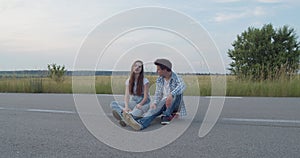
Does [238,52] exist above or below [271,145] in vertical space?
above

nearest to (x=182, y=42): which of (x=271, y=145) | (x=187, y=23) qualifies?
(x=187, y=23)

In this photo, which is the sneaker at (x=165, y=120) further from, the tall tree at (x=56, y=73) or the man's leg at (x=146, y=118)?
the tall tree at (x=56, y=73)

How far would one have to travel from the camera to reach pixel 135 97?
5.45 meters

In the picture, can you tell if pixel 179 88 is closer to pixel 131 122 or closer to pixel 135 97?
pixel 135 97

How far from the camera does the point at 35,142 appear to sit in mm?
4113

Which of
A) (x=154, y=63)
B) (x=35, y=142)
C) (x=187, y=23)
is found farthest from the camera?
(x=154, y=63)

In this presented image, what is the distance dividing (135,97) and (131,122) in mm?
738

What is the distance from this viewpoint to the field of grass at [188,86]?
16.1 ft

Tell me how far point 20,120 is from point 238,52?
106 feet

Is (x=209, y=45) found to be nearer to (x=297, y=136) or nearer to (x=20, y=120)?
(x=297, y=136)

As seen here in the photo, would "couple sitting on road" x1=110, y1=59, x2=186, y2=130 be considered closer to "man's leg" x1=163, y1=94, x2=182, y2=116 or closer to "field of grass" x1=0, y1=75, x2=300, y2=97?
"man's leg" x1=163, y1=94, x2=182, y2=116

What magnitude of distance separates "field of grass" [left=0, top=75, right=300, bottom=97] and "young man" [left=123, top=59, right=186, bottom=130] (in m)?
0.17

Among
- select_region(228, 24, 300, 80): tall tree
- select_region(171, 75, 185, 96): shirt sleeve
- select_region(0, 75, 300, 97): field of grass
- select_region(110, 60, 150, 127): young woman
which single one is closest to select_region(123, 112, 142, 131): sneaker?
select_region(110, 60, 150, 127): young woman

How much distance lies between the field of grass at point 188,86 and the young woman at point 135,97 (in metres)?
0.15
